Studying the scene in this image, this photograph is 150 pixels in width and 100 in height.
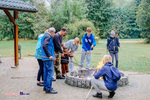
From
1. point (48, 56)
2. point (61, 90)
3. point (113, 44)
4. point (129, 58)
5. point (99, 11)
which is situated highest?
point (99, 11)

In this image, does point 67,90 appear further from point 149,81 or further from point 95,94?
point 149,81

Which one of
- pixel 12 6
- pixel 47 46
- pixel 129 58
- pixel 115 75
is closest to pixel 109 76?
pixel 115 75

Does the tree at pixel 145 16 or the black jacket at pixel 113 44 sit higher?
the tree at pixel 145 16

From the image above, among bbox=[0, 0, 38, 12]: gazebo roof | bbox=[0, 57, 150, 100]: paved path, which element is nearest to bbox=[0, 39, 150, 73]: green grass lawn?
bbox=[0, 57, 150, 100]: paved path

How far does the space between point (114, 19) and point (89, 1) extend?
7.98 m

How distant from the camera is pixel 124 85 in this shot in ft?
20.0

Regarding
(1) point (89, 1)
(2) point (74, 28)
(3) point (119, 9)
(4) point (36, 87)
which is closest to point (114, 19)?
(3) point (119, 9)

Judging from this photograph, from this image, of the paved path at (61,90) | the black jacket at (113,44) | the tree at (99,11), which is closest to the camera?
the paved path at (61,90)

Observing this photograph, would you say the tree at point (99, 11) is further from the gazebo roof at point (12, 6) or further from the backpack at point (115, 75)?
the backpack at point (115, 75)

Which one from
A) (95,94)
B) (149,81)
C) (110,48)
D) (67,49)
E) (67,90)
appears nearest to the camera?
(95,94)

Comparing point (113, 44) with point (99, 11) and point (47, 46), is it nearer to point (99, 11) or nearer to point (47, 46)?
point (47, 46)

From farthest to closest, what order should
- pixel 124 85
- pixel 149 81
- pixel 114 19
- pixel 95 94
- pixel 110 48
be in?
pixel 114 19
pixel 110 48
pixel 149 81
pixel 124 85
pixel 95 94

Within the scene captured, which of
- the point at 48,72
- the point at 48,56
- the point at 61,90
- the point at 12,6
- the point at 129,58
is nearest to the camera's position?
the point at 48,56

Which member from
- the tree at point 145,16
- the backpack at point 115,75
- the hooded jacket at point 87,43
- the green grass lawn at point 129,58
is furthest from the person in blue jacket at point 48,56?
the tree at point 145,16
